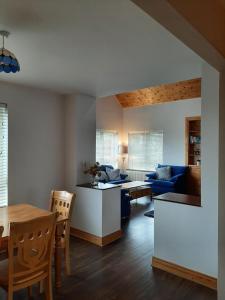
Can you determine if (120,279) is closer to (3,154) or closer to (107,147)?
(3,154)

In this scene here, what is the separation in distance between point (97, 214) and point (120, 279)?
1.14 metres

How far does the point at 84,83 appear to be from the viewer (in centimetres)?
346

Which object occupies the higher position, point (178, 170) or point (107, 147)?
point (107, 147)

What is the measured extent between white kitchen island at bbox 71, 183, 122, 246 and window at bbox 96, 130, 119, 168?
364cm

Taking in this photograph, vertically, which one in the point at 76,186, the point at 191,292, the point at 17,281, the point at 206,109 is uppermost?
the point at 206,109

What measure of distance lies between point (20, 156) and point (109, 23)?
99.1 inches

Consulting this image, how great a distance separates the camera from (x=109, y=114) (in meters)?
7.98

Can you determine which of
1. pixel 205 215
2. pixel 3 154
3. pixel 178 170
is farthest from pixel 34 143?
pixel 178 170

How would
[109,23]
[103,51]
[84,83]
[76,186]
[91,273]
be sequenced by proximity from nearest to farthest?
1. [109,23]
2. [103,51]
3. [91,273]
4. [84,83]
5. [76,186]

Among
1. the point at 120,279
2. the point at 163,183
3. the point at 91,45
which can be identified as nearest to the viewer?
the point at 91,45

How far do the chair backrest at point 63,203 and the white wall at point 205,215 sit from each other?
47.5 inches

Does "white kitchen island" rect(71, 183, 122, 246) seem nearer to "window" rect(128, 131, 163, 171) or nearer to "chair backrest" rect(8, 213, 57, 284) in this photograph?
"chair backrest" rect(8, 213, 57, 284)

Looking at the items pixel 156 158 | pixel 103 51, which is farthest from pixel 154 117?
pixel 103 51

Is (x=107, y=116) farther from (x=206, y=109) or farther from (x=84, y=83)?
(x=206, y=109)
